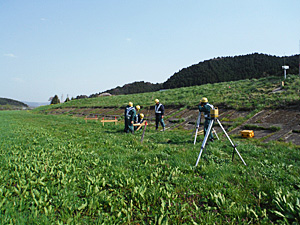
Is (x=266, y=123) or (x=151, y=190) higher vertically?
(x=266, y=123)

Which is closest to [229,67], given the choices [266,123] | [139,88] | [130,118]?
[139,88]

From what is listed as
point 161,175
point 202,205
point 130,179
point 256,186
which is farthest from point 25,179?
point 256,186

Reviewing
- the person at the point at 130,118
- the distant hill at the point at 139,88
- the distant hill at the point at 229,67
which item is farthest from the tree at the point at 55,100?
the person at the point at 130,118

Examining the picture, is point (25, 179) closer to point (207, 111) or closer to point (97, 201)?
point (97, 201)

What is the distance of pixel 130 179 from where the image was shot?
14.1 feet

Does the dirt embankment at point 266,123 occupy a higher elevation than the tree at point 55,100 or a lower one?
lower

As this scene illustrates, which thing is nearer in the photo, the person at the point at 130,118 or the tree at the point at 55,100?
the person at the point at 130,118

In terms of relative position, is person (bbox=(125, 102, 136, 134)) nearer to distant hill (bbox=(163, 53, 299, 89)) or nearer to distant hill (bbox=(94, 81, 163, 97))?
distant hill (bbox=(163, 53, 299, 89))

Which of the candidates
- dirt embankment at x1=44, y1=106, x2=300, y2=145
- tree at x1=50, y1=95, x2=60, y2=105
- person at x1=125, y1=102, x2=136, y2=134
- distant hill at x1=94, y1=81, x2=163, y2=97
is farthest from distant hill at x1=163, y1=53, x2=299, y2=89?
tree at x1=50, y1=95, x2=60, y2=105

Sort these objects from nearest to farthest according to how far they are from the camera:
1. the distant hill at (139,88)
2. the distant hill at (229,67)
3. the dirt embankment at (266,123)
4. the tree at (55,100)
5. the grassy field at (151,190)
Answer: the grassy field at (151,190), the dirt embankment at (266,123), the distant hill at (229,67), the tree at (55,100), the distant hill at (139,88)

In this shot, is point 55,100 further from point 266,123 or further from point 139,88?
point 266,123

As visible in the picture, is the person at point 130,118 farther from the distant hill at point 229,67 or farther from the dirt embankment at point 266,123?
the distant hill at point 229,67

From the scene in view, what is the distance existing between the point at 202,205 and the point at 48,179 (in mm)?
3616

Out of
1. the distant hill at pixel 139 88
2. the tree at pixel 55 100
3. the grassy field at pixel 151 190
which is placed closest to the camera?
the grassy field at pixel 151 190
